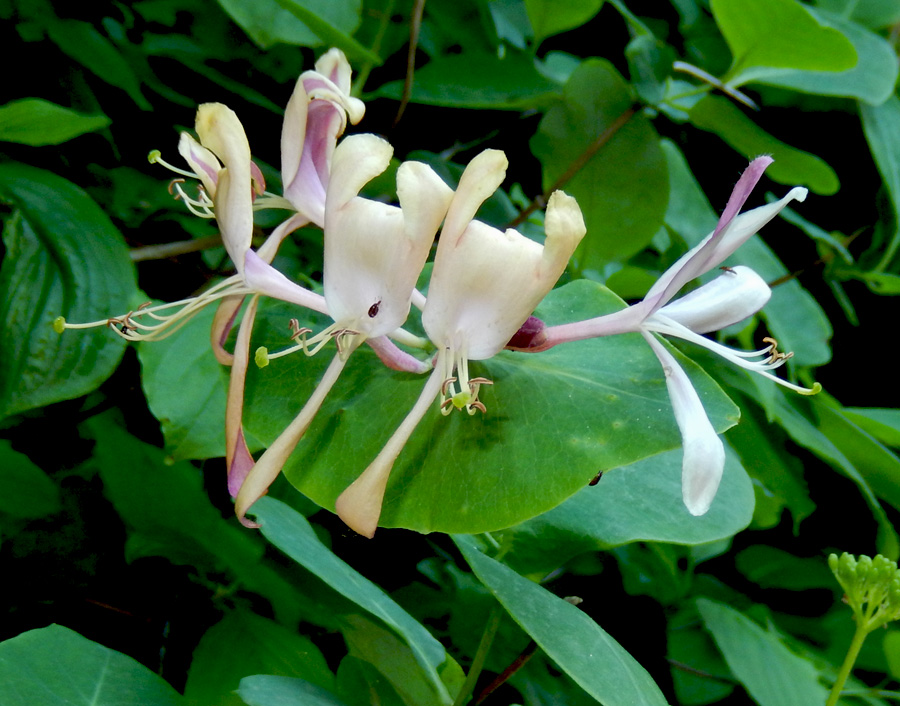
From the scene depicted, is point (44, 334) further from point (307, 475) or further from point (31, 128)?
point (307, 475)


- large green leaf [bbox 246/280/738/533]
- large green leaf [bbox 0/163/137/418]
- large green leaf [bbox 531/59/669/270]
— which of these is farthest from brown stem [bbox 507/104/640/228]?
large green leaf [bbox 0/163/137/418]

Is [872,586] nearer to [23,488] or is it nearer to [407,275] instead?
[407,275]

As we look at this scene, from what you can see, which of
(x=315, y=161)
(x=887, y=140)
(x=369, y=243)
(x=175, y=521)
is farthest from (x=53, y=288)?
(x=887, y=140)

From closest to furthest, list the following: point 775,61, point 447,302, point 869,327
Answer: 1. point 447,302
2. point 775,61
3. point 869,327

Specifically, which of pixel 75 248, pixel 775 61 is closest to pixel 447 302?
pixel 75 248

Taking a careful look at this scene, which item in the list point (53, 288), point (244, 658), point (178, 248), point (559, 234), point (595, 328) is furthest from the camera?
point (178, 248)

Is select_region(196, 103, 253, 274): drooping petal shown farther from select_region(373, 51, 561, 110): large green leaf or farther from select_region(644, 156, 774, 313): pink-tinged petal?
select_region(373, 51, 561, 110): large green leaf
